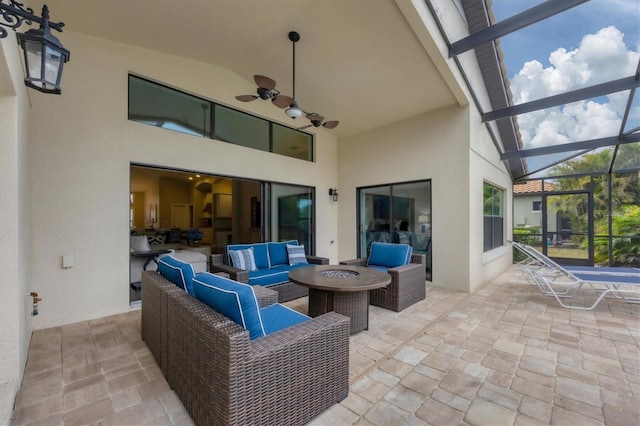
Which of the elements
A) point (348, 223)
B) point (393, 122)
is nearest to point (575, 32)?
point (393, 122)

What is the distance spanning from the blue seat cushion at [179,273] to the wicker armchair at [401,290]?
2.73 m

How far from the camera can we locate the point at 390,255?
4.86 meters

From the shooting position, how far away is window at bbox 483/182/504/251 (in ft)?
21.1

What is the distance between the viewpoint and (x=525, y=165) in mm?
8047

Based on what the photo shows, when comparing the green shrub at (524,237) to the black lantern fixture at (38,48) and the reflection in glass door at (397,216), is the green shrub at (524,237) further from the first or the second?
the black lantern fixture at (38,48)

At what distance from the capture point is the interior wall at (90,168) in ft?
11.3

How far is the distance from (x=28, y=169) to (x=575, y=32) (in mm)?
7717

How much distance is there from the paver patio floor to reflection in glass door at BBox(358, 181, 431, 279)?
2.32 meters

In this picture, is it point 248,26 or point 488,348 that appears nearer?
point 488,348

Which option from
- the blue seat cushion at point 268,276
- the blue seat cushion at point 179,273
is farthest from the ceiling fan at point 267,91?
the blue seat cushion at point 268,276

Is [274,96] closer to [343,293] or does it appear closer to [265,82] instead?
[265,82]

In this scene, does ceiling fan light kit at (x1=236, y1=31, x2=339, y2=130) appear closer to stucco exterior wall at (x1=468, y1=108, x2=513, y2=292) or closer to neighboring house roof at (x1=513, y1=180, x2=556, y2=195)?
stucco exterior wall at (x1=468, y1=108, x2=513, y2=292)

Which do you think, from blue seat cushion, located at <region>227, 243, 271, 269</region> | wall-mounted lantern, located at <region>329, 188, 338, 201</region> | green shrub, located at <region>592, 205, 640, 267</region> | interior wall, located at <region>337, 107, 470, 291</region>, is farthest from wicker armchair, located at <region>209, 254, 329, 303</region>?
green shrub, located at <region>592, 205, 640, 267</region>

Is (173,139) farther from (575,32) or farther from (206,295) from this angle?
(575,32)
